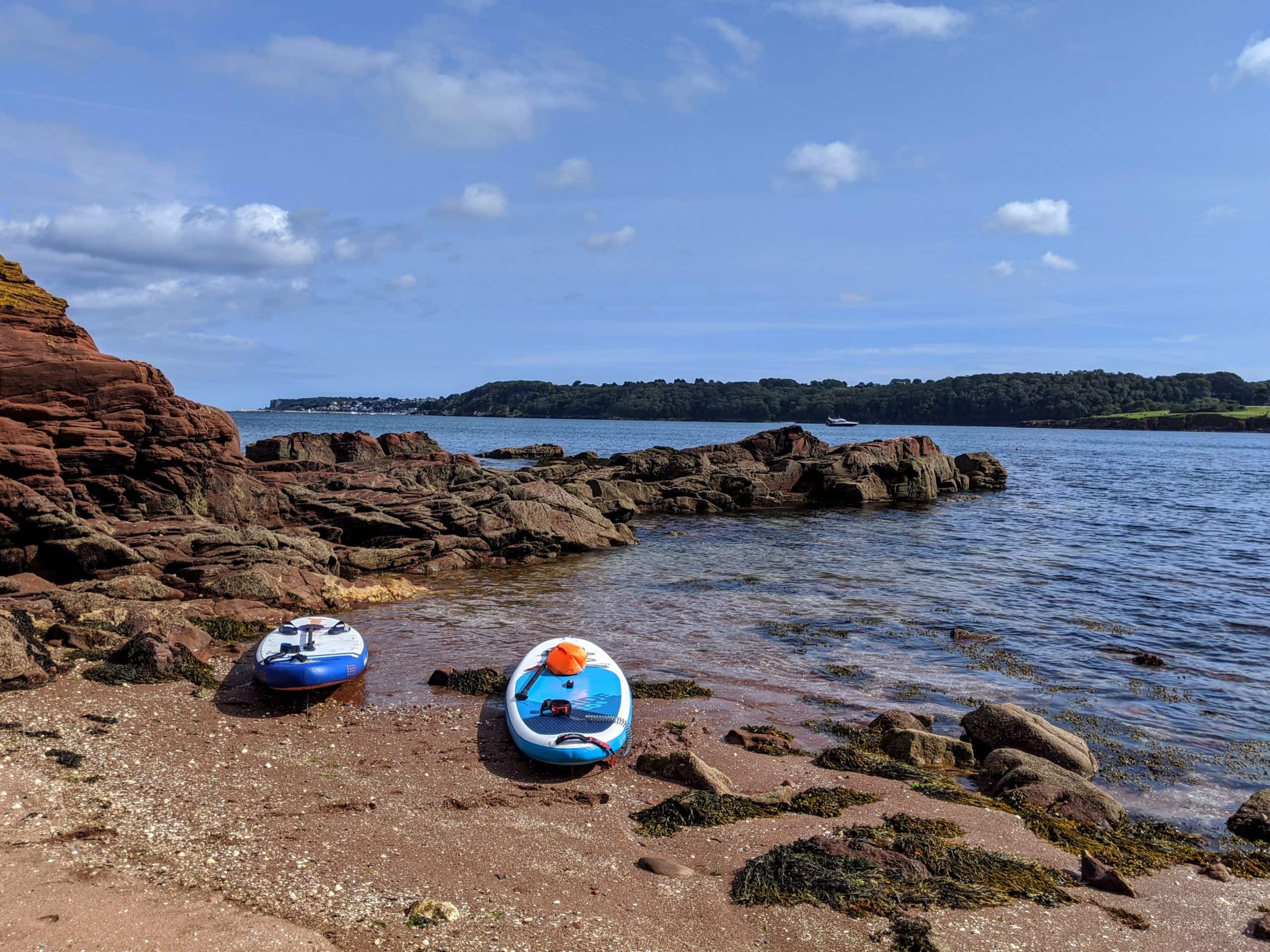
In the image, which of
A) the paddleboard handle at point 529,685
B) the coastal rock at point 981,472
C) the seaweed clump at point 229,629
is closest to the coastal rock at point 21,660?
the seaweed clump at point 229,629

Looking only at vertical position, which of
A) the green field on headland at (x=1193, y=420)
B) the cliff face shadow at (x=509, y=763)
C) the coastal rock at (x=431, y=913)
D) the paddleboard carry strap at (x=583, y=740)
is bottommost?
the cliff face shadow at (x=509, y=763)

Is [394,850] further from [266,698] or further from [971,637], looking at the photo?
[971,637]

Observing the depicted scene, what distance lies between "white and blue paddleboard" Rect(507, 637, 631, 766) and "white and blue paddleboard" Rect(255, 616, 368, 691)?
252 centimetres

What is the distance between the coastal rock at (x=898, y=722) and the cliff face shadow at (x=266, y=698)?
24.5 feet

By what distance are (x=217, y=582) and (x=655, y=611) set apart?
30.7ft

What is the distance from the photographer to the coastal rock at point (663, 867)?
6.96m

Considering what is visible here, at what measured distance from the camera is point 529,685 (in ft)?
35.3

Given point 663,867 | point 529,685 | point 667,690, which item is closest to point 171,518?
point 529,685

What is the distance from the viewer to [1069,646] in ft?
51.4

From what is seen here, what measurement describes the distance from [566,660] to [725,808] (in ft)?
11.8

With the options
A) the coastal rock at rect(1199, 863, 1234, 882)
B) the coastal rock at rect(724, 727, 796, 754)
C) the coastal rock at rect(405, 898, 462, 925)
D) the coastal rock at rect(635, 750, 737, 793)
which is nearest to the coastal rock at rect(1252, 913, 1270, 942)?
the coastal rock at rect(1199, 863, 1234, 882)

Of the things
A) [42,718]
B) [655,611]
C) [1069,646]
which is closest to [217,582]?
[42,718]

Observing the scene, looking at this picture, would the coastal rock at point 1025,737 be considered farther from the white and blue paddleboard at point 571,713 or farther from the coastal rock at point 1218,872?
the white and blue paddleboard at point 571,713

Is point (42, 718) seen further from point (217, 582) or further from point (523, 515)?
point (523, 515)
